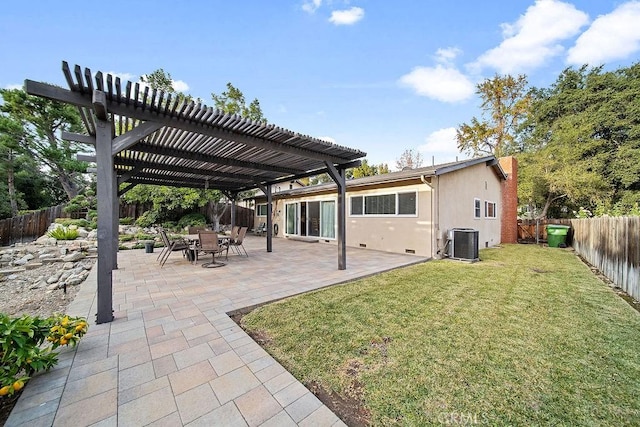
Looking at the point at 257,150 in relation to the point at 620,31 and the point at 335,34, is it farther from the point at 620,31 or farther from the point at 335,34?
the point at 620,31

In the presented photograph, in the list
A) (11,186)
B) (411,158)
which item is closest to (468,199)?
(411,158)

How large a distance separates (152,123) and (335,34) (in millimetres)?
8027

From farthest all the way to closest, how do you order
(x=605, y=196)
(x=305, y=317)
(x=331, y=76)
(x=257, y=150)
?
(x=605, y=196) → (x=331, y=76) → (x=257, y=150) → (x=305, y=317)

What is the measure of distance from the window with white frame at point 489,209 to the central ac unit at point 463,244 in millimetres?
4577

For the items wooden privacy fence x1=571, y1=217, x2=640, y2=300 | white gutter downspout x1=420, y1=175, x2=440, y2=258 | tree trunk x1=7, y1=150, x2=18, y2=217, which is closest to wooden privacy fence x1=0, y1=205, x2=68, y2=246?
tree trunk x1=7, y1=150, x2=18, y2=217

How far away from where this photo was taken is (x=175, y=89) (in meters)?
17.2

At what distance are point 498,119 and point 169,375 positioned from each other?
1019 inches

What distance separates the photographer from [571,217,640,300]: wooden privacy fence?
4.28 m

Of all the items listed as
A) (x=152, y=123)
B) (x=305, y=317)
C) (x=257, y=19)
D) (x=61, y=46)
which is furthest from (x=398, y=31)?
(x=61, y=46)

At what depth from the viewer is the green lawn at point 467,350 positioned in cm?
180

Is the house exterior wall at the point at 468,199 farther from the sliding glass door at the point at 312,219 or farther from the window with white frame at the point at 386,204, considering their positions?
the sliding glass door at the point at 312,219

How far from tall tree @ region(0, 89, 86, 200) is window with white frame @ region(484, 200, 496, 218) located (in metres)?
24.4

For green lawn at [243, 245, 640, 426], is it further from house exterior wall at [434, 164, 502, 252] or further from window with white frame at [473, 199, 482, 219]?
window with white frame at [473, 199, 482, 219]

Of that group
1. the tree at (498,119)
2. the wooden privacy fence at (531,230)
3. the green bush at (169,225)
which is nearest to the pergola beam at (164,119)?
the green bush at (169,225)
